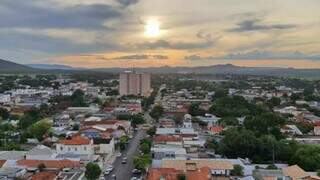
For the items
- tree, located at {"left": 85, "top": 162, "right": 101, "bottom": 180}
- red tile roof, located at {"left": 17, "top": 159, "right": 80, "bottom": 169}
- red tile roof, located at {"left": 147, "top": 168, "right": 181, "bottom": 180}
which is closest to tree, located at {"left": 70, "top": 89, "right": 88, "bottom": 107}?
red tile roof, located at {"left": 17, "top": 159, "right": 80, "bottom": 169}

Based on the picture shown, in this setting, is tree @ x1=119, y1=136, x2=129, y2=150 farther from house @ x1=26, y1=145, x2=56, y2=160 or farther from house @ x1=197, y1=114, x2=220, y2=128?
house @ x1=197, y1=114, x2=220, y2=128

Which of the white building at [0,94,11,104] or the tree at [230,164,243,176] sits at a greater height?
the white building at [0,94,11,104]

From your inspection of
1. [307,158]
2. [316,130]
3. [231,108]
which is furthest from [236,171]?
[231,108]

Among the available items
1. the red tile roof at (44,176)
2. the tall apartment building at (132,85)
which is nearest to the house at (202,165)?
the red tile roof at (44,176)

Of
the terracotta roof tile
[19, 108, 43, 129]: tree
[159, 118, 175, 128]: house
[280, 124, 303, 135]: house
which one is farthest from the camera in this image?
[159, 118, 175, 128]: house

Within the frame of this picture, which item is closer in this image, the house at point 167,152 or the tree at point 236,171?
the tree at point 236,171

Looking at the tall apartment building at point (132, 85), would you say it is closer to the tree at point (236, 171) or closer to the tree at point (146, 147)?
the tree at point (146, 147)

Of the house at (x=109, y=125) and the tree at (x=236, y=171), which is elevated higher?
the house at (x=109, y=125)
